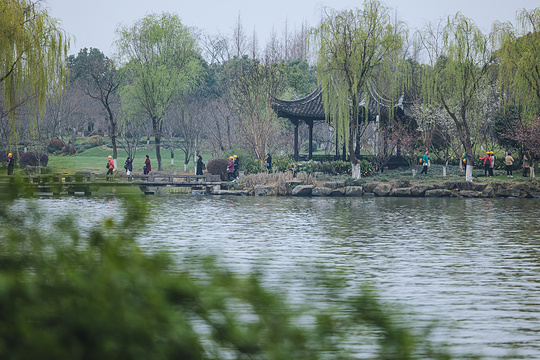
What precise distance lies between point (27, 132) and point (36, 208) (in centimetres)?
4970

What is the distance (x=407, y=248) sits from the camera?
1308 cm

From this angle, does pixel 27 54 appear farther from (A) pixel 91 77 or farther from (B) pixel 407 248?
(A) pixel 91 77

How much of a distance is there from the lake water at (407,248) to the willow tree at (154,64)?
2104 cm

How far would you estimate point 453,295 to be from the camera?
28.1 ft

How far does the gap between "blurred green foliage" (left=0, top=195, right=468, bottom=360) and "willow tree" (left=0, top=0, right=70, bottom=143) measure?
646 inches

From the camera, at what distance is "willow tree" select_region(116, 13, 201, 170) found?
147 ft

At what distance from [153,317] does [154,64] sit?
4461cm

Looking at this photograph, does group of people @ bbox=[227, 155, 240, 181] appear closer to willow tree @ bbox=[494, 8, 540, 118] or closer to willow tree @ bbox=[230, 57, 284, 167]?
willow tree @ bbox=[230, 57, 284, 167]

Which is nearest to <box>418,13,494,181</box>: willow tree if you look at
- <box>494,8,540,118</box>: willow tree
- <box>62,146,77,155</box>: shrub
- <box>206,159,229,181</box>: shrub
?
<box>494,8,540,118</box>: willow tree

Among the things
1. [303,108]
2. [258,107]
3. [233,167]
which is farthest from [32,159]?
[303,108]

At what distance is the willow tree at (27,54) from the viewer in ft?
60.2

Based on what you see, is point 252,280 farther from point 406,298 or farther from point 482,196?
point 482,196

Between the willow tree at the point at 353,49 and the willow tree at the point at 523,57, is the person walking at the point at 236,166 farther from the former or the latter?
the willow tree at the point at 523,57

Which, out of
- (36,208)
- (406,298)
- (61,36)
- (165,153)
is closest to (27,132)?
(165,153)
